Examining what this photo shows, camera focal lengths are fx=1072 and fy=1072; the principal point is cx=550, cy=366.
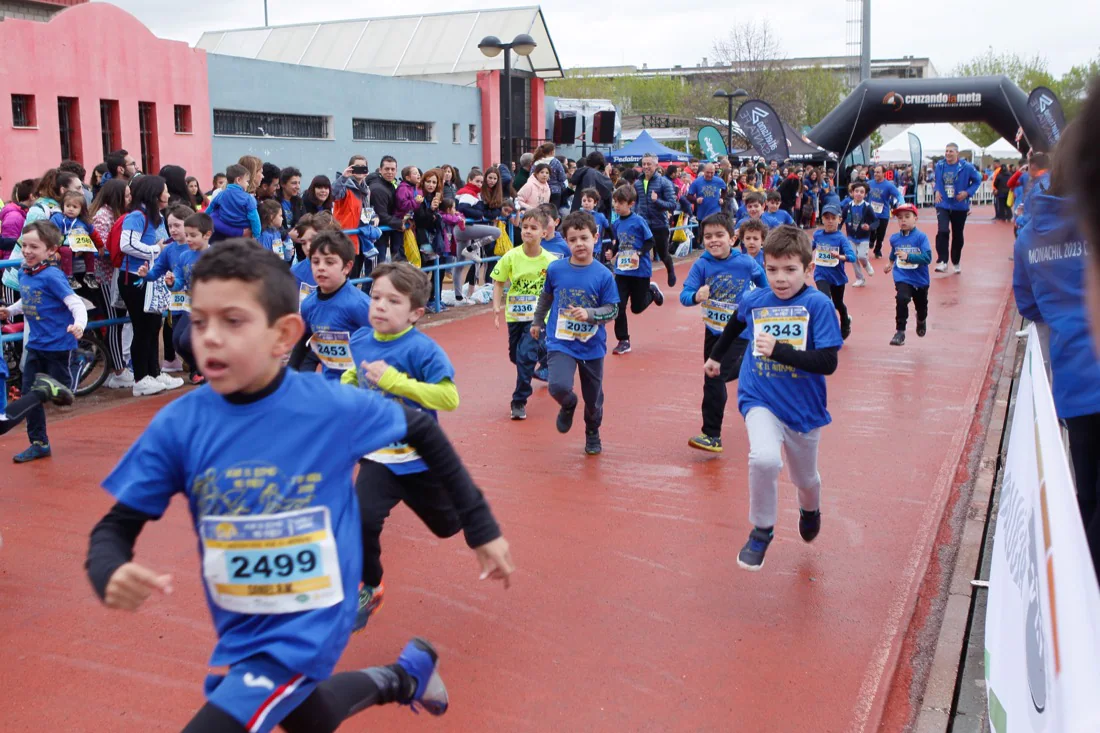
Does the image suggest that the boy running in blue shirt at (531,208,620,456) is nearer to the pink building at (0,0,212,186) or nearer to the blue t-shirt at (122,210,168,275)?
the blue t-shirt at (122,210,168,275)

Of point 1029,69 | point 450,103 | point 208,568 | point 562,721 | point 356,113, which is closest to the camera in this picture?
point 208,568

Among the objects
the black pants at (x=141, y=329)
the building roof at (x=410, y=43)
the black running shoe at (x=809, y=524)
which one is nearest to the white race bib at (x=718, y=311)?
the black running shoe at (x=809, y=524)

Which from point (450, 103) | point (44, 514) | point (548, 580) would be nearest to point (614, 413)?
point (548, 580)

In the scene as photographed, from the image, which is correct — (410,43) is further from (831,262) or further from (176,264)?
(176,264)

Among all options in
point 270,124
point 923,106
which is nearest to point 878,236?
point 923,106

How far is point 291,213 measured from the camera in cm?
1203

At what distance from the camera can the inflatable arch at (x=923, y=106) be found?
2536cm

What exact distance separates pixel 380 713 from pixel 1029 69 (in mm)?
73874

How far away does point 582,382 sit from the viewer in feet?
25.2

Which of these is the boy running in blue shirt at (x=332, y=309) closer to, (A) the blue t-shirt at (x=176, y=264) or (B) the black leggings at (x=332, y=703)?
(B) the black leggings at (x=332, y=703)

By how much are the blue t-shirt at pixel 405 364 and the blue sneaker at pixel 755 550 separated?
1664 millimetres

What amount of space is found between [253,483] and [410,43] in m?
35.6

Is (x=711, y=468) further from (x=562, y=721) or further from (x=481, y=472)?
(x=562, y=721)

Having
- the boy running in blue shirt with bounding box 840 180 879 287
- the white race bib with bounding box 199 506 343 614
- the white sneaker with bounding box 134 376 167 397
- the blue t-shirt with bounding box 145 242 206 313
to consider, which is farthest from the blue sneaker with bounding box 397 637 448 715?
the boy running in blue shirt with bounding box 840 180 879 287
